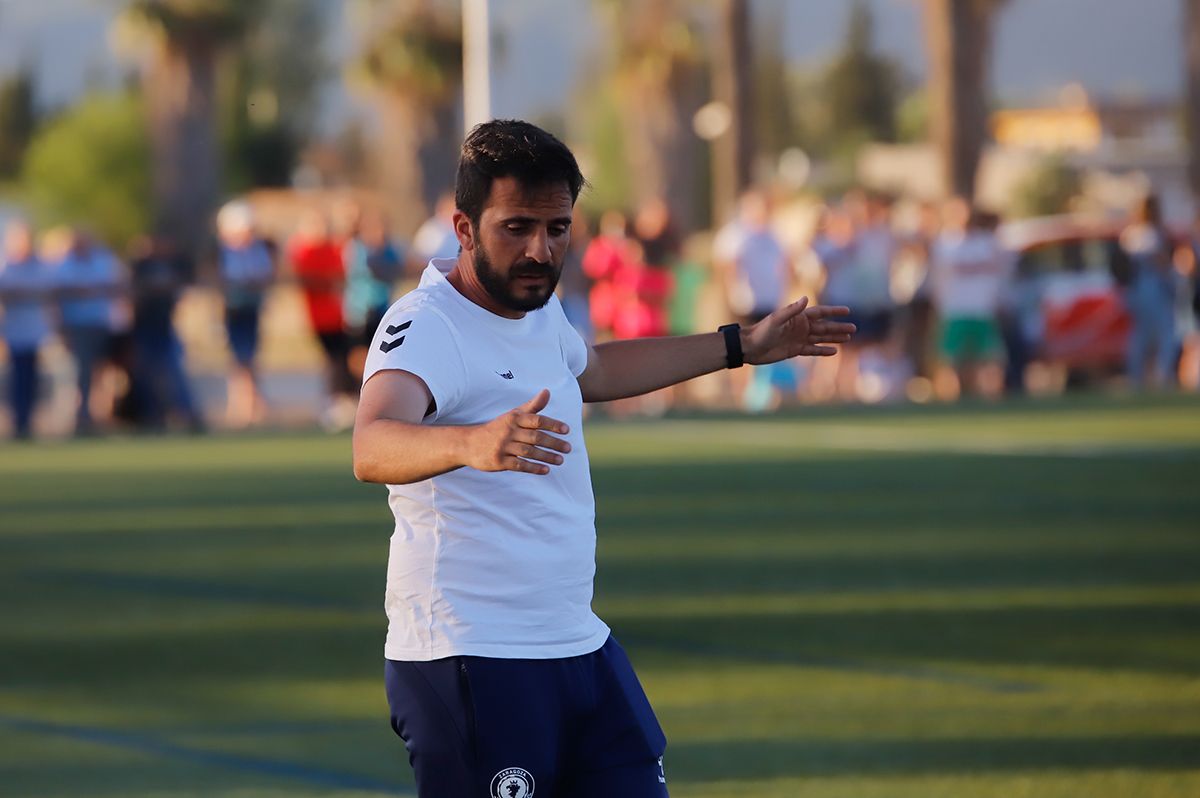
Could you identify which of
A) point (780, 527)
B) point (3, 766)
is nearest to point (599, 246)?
point (780, 527)

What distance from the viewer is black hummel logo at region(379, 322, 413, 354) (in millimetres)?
4328

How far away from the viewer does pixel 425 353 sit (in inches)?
170

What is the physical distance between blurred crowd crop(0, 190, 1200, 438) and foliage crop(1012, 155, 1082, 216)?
50.6 m

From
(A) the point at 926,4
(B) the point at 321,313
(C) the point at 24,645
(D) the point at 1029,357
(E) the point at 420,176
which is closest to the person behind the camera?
(C) the point at 24,645

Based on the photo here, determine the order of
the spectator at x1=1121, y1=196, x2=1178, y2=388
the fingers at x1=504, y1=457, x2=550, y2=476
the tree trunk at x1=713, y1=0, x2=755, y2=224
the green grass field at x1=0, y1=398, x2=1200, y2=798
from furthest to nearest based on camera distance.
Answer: the tree trunk at x1=713, y1=0, x2=755, y2=224 → the spectator at x1=1121, y1=196, x2=1178, y2=388 → the green grass field at x1=0, y1=398, x2=1200, y2=798 → the fingers at x1=504, y1=457, x2=550, y2=476

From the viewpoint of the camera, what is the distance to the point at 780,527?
13461mm

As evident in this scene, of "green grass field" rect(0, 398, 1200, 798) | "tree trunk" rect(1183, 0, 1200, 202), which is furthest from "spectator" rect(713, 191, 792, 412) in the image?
"tree trunk" rect(1183, 0, 1200, 202)

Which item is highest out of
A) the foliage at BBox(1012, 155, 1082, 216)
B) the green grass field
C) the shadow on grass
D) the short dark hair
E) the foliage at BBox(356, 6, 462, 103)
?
the foliage at BBox(356, 6, 462, 103)

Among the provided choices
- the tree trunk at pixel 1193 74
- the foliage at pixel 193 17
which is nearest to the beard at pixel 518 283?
the foliage at pixel 193 17

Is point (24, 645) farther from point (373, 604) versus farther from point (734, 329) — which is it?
point (734, 329)

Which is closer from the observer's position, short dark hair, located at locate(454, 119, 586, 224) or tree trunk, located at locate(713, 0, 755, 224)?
short dark hair, located at locate(454, 119, 586, 224)

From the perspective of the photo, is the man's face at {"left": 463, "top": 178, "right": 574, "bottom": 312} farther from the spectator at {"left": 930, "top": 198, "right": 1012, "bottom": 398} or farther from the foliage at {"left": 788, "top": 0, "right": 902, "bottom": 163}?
the foliage at {"left": 788, "top": 0, "right": 902, "bottom": 163}

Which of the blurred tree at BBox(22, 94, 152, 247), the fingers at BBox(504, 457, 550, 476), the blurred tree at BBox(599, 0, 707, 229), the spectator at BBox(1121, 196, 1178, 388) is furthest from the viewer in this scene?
the blurred tree at BBox(22, 94, 152, 247)

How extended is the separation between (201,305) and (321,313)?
2907 centimetres
